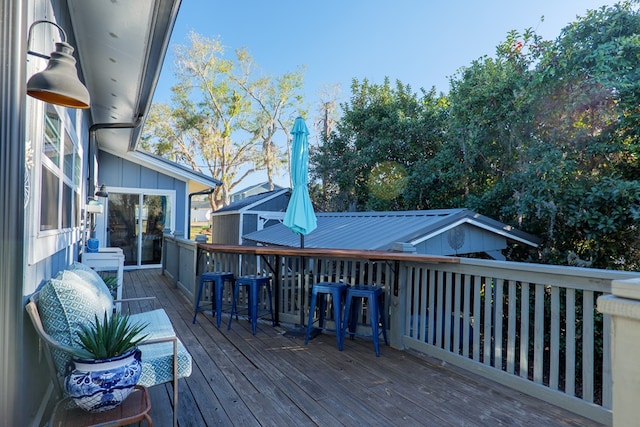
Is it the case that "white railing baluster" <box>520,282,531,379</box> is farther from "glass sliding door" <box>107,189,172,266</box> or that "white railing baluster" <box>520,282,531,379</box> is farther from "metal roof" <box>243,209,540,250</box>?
"glass sliding door" <box>107,189,172,266</box>

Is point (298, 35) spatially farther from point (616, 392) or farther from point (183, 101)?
point (616, 392)

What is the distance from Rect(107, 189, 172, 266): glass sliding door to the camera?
9.23 m

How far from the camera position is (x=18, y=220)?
1693 mm

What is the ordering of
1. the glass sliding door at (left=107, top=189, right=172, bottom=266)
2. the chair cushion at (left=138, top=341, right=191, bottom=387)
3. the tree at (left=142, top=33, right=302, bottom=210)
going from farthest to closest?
1. the tree at (left=142, top=33, right=302, bottom=210)
2. the glass sliding door at (left=107, top=189, right=172, bottom=266)
3. the chair cushion at (left=138, top=341, right=191, bottom=387)

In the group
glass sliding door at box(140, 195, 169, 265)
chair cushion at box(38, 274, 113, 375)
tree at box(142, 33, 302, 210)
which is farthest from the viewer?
tree at box(142, 33, 302, 210)

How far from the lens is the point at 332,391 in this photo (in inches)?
112

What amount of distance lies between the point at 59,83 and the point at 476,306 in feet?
10.9

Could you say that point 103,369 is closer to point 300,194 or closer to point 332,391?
point 332,391

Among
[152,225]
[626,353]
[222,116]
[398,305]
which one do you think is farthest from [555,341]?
[222,116]

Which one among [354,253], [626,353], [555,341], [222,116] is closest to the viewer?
[626,353]

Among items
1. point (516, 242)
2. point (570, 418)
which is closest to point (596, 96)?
point (516, 242)

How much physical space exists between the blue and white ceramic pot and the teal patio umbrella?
112 inches

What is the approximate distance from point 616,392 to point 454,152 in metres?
9.05

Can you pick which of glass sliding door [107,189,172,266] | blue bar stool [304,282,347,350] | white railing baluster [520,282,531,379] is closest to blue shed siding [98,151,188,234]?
glass sliding door [107,189,172,266]
